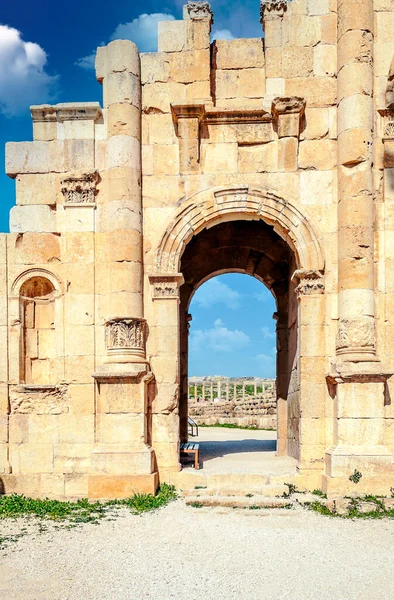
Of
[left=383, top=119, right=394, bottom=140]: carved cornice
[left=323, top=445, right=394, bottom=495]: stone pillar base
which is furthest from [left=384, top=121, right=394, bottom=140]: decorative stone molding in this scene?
[left=323, top=445, right=394, bottom=495]: stone pillar base

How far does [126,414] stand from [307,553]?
134 inches

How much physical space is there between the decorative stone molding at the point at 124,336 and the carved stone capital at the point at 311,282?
2513 millimetres

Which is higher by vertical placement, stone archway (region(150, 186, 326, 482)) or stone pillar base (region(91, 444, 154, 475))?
stone archway (region(150, 186, 326, 482))

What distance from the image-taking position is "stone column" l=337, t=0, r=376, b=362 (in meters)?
8.31

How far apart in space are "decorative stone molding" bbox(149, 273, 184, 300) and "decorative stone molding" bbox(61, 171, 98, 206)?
5.16 feet

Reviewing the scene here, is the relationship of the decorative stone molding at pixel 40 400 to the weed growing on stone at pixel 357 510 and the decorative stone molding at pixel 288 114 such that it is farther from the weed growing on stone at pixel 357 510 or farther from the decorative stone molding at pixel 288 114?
the decorative stone molding at pixel 288 114

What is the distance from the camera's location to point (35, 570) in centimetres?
539

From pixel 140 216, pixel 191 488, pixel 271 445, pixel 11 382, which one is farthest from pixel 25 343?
pixel 271 445

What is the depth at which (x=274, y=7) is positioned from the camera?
9.06 m

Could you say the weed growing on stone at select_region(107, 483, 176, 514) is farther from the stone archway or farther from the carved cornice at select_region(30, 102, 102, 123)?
the carved cornice at select_region(30, 102, 102, 123)

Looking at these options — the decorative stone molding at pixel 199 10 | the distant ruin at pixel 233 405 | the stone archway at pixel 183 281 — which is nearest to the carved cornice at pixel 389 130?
the stone archway at pixel 183 281

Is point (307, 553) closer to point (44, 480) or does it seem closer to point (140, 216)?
point (44, 480)

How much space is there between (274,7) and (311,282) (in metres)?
4.38

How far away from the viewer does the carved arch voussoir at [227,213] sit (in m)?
8.85
